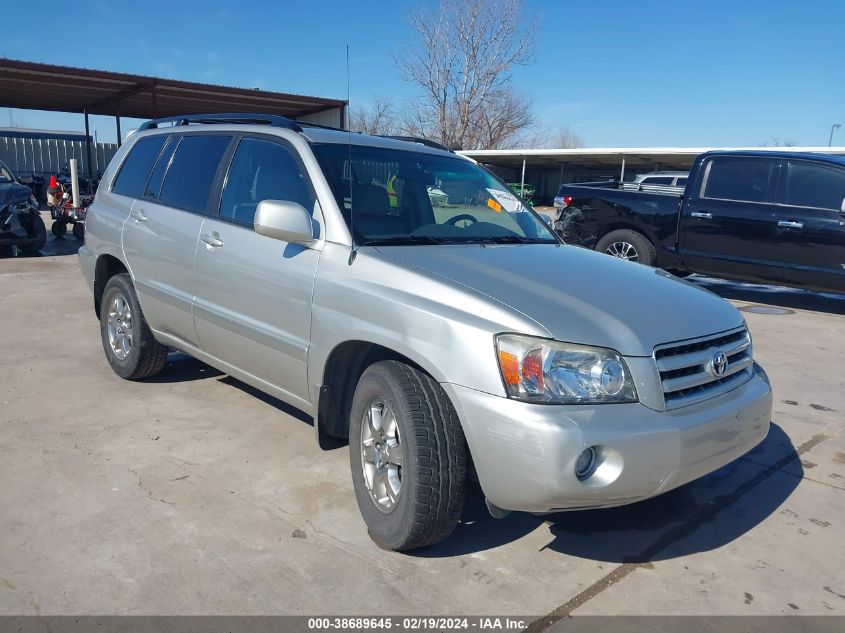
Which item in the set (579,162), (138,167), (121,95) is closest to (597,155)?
(579,162)

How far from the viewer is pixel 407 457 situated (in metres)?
2.71

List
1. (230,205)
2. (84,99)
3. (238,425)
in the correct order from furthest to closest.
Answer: (84,99) < (238,425) < (230,205)

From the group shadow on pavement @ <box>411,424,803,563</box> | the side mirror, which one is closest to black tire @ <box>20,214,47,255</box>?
the side mirror

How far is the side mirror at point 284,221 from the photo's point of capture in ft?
10.5

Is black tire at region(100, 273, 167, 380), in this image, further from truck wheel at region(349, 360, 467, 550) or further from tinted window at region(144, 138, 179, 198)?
truck wheel at region(349, 360, 467, 550)

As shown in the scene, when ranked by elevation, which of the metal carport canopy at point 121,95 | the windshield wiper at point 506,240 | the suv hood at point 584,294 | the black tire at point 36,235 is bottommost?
the black tire at point 36,235

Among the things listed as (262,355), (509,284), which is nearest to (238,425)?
(262,355)

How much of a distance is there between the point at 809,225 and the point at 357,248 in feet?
22.5

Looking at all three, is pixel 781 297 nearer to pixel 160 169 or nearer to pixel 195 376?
pixel 195 376

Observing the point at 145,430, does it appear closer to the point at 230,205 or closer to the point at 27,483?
the point at 27,483

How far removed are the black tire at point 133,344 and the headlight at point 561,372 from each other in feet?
10.3

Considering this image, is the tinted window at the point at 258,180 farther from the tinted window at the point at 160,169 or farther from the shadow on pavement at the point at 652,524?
the shadow on pavement at the point at 652,524

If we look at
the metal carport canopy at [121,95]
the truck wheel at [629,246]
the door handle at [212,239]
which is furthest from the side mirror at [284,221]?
the metal carport canopy at [121,95]

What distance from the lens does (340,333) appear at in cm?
309
